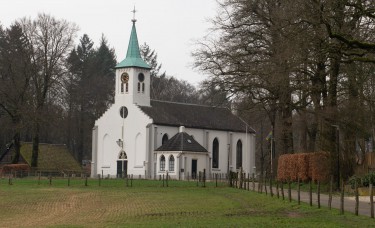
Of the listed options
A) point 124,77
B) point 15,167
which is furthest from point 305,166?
point 124,77

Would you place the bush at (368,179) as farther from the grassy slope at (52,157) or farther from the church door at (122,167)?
the grassy slope at (52,157)

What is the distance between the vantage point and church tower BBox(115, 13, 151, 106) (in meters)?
83.9

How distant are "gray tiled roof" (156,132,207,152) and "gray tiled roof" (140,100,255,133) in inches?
100

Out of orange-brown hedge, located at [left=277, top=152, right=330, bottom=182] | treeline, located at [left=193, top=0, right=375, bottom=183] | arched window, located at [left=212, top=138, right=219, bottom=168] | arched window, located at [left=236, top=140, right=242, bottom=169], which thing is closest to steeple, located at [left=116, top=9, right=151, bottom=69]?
arched window, located at [left=212, top=138, right=219, bottom=168]

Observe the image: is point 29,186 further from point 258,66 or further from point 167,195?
point 258,66

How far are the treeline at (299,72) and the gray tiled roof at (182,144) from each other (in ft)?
64.2

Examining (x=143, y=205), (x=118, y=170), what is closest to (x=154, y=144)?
(x=118, y=170)

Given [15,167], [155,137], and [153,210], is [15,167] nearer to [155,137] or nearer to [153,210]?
[155,137]

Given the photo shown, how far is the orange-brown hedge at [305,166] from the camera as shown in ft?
157

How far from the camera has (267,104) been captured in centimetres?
5469

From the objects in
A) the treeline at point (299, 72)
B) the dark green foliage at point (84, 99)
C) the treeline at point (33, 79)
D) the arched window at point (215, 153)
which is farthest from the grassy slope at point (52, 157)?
the treeline at point (299, 72)

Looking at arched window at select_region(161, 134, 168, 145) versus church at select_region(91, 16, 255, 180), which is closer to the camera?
church at select_region(91, 16, 255, 180)

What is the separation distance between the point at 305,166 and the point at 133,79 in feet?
122

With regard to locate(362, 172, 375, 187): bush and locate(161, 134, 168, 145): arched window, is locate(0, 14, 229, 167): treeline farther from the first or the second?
locate(362, 172, 375, 187): bush
